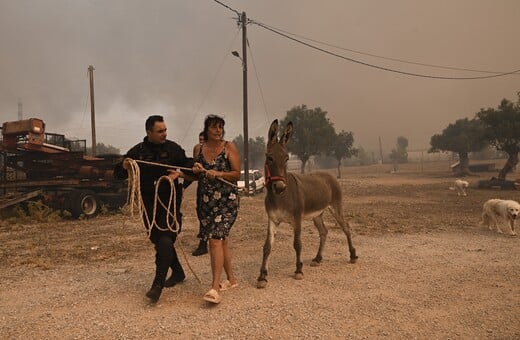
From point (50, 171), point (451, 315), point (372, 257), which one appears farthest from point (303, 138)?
point (451, 315)

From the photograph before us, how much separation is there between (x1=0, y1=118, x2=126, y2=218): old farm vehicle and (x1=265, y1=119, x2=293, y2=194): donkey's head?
10243mm

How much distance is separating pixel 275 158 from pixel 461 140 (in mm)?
47239

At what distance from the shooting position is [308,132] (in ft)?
137

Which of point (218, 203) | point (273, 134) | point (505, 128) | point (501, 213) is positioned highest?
point (505, 128)

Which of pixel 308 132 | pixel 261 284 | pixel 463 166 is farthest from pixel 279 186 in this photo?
pixel 463 166

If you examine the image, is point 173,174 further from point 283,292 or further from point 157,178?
point 283,292

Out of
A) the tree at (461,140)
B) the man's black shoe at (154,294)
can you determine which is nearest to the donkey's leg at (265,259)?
the man's black shoe at (154,294)

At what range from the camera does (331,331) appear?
354 cm

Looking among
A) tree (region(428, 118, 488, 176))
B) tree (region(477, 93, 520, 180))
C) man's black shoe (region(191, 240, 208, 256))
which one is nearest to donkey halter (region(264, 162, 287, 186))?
man's black shoe (region(191, 240, 208, 256))

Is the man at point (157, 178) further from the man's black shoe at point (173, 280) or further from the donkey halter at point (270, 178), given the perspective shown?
the donkey halter at point (270, 178)

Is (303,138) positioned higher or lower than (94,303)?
higher

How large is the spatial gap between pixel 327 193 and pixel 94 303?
410 cm

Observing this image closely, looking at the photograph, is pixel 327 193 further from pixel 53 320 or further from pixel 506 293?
pixel 53 320

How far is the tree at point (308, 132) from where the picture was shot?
42.0 meters
